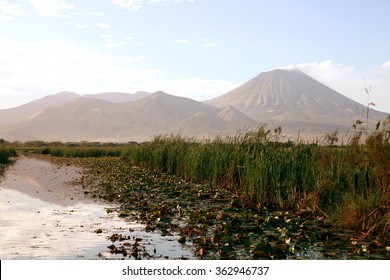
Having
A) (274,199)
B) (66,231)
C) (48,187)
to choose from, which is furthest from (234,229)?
(48,187)

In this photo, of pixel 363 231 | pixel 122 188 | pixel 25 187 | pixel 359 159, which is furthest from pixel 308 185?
pixel 25 187

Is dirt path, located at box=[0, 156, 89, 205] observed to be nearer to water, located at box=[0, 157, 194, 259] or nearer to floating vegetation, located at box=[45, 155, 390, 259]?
water, located at box=[0, 157, 194, 259]

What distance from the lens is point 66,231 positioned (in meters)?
8.79

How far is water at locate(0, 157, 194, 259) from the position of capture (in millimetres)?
7152

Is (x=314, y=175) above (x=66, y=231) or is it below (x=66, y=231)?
above

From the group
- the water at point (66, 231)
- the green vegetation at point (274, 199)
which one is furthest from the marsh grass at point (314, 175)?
the water at point (66, 231)

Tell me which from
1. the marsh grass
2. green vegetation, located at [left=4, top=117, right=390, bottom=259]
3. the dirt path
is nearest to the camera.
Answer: green vegetation, located at [left=4, top=117, right=390, bottom=259]

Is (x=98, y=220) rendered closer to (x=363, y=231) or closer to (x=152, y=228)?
(x=152, y=228)

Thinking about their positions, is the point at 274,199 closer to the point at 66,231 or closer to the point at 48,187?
the point at 66,231

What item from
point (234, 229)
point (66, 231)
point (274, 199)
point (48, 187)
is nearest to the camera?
point (234, 229)

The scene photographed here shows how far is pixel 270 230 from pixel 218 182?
6005mm

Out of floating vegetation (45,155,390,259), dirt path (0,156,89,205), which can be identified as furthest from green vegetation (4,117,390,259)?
dirt path (0,156,89,205)

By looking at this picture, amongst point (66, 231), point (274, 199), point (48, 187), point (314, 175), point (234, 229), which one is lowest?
point (48, 187)
